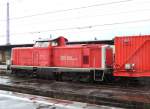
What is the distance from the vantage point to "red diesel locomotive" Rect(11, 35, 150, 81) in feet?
50.0

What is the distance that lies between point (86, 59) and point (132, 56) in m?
3.15

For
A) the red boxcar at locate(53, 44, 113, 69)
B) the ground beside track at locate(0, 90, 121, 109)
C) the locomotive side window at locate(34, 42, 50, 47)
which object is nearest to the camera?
the ground beside track at locate(0, 90, 121, 109)

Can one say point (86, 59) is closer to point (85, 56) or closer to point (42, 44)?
point (85, 56)

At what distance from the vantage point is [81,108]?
931 centimetres

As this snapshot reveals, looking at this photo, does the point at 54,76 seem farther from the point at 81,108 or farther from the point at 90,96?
the point at 81,108

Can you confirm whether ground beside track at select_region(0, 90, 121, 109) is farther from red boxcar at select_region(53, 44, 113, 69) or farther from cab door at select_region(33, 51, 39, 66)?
cab door at select_region(33, 51, 39, 66)

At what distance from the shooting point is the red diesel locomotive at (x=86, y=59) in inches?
599

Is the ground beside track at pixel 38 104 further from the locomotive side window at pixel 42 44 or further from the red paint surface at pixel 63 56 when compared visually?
the locomotive side window at pixel 42 44

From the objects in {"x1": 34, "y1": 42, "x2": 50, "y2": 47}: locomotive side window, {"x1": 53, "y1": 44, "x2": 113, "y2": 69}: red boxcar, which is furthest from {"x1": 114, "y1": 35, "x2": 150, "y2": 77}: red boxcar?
{"x1": 34, "y1": 42, "x2": 50, "y2": 47}: locomotive side window

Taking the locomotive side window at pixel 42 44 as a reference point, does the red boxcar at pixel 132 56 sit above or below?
below

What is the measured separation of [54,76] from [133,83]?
549 cm

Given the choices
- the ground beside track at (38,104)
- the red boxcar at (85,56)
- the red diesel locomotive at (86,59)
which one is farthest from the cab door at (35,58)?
the ground beside track at (38,104)

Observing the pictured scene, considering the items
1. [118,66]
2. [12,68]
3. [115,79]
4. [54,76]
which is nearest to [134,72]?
[118,66]

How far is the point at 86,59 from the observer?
17.3 m
